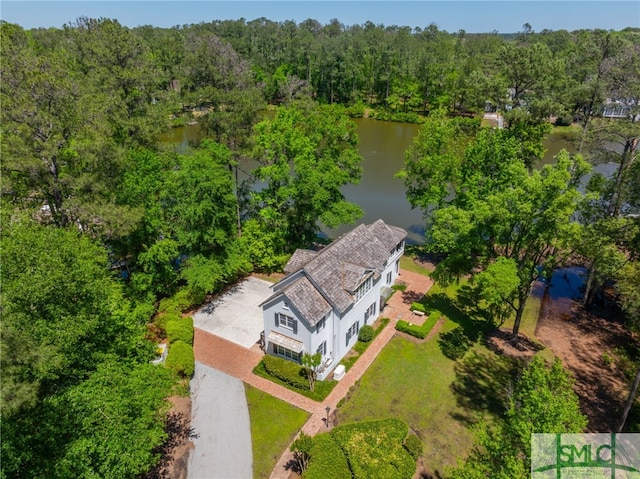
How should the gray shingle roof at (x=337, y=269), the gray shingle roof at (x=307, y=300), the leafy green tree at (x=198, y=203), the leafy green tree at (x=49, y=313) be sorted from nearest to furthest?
1. the leafy green tree at (x=49, y=313)
2. the gray shingle roof at (x=307, y=300)
3. the gray shingle roof at (x=337, y=269)
4. the leafy green tree at (x=198, y=203)

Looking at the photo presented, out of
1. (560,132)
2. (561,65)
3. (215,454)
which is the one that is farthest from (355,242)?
(560,132)

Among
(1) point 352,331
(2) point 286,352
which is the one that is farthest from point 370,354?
(2) point 286,352

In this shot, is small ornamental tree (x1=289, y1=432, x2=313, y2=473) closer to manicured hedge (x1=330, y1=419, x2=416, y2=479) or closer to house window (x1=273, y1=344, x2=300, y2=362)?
manicured hedge (x1=330, y1=419, x2=416, y2=479)

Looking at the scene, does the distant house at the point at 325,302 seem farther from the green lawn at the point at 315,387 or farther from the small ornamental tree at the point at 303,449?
the small ornamental tree at the point at 303,449

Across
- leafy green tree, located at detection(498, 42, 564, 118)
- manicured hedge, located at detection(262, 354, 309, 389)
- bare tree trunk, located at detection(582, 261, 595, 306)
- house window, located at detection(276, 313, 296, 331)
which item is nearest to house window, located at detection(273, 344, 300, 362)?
manicured hedge, located at detection(262, 354, 309, 389)

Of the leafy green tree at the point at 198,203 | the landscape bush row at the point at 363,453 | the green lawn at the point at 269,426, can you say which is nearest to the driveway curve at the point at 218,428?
the green lawn at the point at 269,426

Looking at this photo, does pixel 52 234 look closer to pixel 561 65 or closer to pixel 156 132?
pixel 156 132

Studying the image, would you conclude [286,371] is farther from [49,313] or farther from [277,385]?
[49,313]
